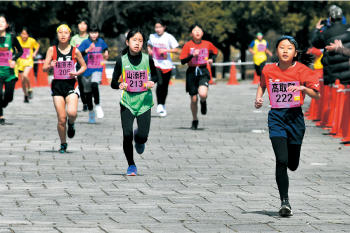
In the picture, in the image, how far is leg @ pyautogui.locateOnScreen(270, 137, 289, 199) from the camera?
618 cm

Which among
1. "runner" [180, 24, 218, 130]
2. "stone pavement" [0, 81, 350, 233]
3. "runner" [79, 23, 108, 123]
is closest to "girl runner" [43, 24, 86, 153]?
"stone pavement" [0, 81, 350, 233]

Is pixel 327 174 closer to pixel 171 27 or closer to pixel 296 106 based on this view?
pixel 296 106

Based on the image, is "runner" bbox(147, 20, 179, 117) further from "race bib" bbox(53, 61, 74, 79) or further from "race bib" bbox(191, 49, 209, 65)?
"race bib" bbox(53, 61, 74, 79)

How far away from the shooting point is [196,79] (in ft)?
42.5

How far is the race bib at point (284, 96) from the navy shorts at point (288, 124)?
0.18 feet

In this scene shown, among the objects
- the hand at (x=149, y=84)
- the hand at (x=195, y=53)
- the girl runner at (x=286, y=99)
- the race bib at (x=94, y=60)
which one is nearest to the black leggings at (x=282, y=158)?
the girl runner at (x=286, y=99)

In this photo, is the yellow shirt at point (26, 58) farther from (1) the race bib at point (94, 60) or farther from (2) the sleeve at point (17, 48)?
(2) the sleeve at point (17, 48)

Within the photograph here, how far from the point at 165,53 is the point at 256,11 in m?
26.0

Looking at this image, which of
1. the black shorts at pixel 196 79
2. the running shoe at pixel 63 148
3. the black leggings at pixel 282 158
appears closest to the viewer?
the black leggings at pixel 282 158

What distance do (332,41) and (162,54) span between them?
151 inches

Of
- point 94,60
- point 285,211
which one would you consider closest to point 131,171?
point 285,211

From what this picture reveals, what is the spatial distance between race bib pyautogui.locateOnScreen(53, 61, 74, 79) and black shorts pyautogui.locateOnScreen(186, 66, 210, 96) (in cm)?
347

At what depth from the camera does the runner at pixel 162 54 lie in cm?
1473

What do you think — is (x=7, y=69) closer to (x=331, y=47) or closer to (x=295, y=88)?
(x=331, y=47)
